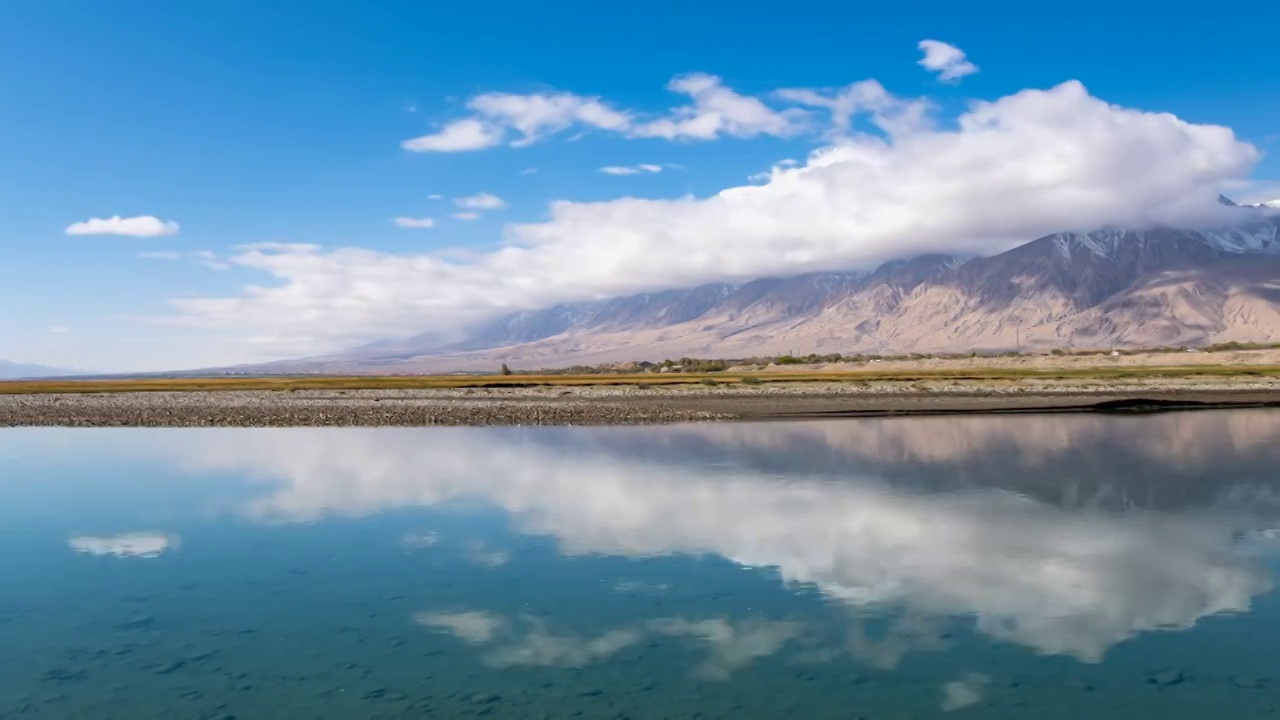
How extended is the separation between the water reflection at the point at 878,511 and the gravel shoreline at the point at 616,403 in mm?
12152

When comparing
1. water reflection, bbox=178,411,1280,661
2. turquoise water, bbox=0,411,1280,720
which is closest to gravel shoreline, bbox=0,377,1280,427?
water reflection, bbox=178,411,1280,661

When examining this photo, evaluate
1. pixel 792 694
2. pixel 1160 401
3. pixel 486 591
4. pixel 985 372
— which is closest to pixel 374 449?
pixel 486 591

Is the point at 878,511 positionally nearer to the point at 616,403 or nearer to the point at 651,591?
the point at 651,591

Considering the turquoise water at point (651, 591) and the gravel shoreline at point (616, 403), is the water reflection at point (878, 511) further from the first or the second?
the gravel shoreline at point (616, 403)

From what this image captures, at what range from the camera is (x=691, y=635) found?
12.9m

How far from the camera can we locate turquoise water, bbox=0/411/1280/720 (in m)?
10.9

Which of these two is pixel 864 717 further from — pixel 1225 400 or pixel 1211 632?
pixel 1225 400

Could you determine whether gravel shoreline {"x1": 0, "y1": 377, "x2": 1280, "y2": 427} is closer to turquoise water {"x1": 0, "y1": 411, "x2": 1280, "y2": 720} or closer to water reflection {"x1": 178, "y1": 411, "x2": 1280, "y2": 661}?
water reflection {"x1": 178, "y1": 411, "x2": 1280, "y2": 661}

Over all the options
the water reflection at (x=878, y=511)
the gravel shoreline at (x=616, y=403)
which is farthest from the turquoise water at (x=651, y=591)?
the gravel shoreline at (x=616, y=403)

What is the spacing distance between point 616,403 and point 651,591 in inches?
2047

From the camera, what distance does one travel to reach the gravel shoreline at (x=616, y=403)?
181 feet

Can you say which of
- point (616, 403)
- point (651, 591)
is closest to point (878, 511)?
point (651, 591)

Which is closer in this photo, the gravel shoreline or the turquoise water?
the turquoise water

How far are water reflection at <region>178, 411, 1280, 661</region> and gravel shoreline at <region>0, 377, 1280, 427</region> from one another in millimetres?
12152
